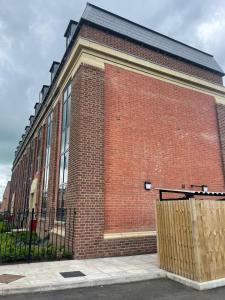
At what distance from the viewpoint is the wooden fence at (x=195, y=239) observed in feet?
20.2

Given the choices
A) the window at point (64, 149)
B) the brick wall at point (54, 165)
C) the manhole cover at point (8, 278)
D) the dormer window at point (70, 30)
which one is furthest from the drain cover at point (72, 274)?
the dormer window at point (70, 30)

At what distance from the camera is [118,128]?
34.3 feet

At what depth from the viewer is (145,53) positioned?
12.3 m

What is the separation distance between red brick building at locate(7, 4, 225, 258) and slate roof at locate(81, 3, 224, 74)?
70 mm

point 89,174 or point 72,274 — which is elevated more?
point 89,174

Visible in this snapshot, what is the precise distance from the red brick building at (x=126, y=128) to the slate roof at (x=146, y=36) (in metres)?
0.07

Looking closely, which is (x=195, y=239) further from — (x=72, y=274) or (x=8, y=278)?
(x=8, y=278)

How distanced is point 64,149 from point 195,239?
7.65 meters

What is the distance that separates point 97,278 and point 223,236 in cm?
329

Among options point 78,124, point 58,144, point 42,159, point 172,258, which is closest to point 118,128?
point 78,124

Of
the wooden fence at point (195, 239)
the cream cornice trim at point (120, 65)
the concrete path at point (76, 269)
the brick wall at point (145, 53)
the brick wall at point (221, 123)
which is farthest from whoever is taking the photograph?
the brick wall at point (221, 123)

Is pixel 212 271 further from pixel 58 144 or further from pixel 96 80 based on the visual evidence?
pixel 58 144

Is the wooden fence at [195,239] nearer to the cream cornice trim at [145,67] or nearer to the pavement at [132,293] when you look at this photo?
the pavement at [132,293]

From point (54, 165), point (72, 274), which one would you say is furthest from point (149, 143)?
point (72, 274)
